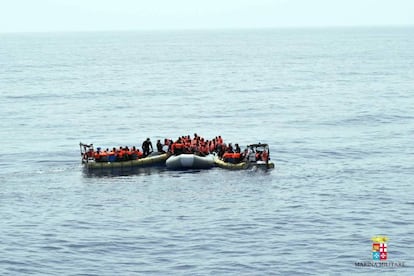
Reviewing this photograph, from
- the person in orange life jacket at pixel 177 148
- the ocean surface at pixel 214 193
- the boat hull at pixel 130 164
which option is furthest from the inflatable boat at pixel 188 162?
the boat hull at pixel 130 164

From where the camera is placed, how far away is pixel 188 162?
213 ft

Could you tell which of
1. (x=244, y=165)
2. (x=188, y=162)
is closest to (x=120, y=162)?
(x=188, y=162)

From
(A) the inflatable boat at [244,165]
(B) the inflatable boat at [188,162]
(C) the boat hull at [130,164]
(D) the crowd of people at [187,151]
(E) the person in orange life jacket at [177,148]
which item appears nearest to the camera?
(A) the inflatable boat at [244,165]

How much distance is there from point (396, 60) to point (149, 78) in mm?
61928

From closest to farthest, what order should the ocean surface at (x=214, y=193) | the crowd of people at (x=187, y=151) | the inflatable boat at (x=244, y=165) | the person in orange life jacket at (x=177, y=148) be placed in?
1. the ocean surface at (x=214, y=193)
2. the inflatable boat at (x=244, y=165)
3. the crowd of people at (x=187, y=151)
4. the person in orange life jacket at (x=177, y=148)

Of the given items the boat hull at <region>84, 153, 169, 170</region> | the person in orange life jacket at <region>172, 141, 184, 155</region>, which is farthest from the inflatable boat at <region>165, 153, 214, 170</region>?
the boat hull at <region>84, 153, 169, 170</region>

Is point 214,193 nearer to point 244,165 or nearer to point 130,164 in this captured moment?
point 244,165

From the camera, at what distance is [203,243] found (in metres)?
45.1

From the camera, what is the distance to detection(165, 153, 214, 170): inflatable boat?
65.1 m

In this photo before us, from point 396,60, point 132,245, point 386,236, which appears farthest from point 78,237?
point 396,60

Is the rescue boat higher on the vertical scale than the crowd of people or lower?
lower

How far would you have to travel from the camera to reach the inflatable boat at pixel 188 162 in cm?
6506

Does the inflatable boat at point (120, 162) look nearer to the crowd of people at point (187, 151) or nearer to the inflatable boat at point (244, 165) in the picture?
the crowd of people at point (187, 151)

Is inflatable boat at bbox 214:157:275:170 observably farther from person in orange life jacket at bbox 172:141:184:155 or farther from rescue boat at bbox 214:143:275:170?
person in orange life jacket at bbox 172:141:184:155
